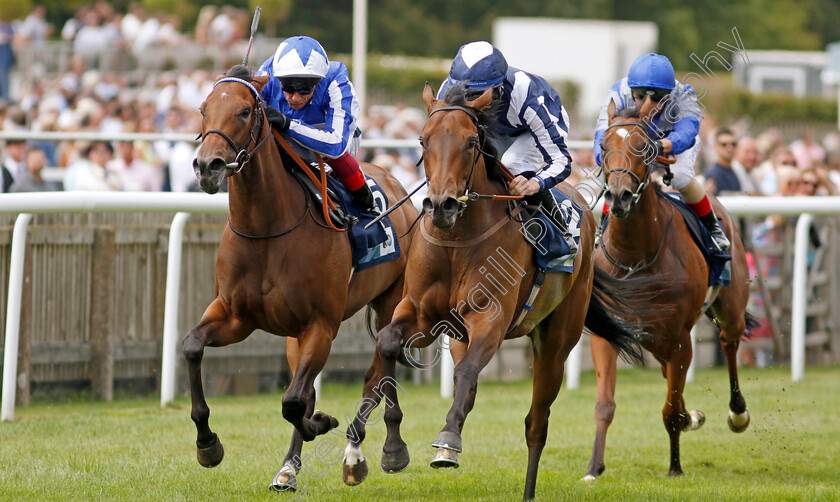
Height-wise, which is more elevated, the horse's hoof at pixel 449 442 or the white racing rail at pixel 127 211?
the white racing rail at pixel 127 211

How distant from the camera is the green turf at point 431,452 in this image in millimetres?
5363

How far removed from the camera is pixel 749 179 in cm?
1071

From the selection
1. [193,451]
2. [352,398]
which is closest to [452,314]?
[193,451]

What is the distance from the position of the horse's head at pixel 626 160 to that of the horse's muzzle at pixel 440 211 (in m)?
1.56

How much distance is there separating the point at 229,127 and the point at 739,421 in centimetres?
412

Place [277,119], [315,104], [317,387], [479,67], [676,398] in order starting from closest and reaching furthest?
[479,67] < [277,119] < [315,104] < [676,398] < [317,387]

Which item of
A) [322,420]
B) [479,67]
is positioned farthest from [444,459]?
[479,67]

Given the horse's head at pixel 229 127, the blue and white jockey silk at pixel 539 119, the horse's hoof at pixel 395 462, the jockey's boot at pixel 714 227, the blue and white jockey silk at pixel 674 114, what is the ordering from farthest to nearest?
1. the jockey's boot at pixel 714 227
2. the blue and white jockey silk at pixel 674 114
3. the blue and white jockey silk at pixel 539 119
4. the horse's hoof at pixel 395 462
5. the horse's head at pixel 229 127

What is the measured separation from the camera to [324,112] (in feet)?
18.1

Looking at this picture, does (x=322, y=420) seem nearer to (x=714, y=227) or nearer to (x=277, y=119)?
(x=277, y=119)

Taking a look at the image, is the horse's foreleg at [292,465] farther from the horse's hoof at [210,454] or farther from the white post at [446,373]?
the white post at [446,373]

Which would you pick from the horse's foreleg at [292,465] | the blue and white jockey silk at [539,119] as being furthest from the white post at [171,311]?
the blue and white jockey silk at [539,119]

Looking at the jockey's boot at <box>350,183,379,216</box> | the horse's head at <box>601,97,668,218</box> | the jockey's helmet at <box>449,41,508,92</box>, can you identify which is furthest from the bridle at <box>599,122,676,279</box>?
the jockey's boot at <box>350,183,379,216</box>

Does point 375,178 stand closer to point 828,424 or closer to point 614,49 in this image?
point 828,424
